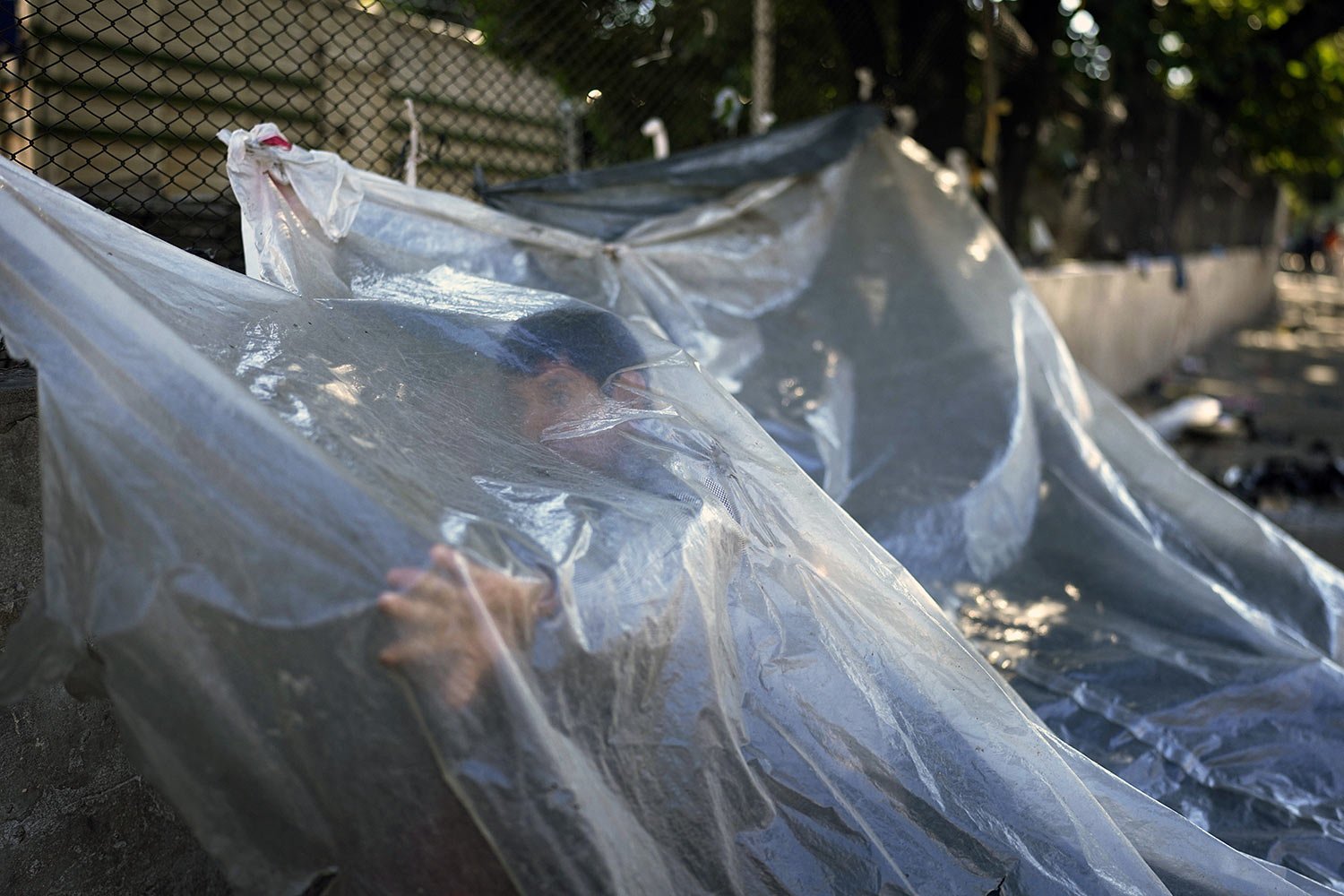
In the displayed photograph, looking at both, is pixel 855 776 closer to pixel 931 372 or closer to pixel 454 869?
pixel 454 869

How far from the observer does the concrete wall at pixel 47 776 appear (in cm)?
188

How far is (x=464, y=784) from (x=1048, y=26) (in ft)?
21.4

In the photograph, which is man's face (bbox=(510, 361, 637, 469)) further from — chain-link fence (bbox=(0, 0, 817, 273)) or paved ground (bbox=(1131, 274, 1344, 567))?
paved ground (bbox=(1131, 274, 1344, 567))

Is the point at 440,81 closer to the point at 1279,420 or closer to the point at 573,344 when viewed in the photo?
the point at 573,344

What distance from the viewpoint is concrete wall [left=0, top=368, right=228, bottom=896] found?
1885mm

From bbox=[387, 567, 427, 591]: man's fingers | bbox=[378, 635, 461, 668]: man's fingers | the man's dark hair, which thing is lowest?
bbox=[378, 635, 461, 668]: man's fingers

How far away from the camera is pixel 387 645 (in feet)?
4.31

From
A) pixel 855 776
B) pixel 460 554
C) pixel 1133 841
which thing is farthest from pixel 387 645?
pixel 1133 841

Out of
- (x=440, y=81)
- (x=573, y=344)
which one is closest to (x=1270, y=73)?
(x=440, y=81)

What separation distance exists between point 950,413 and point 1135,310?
6.40m

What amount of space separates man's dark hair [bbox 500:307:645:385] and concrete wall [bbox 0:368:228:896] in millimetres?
874

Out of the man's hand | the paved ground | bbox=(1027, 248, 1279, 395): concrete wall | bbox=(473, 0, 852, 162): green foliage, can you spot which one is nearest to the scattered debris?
the paved ground

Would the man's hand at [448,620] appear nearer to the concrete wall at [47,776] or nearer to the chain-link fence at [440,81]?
the concrete wall at [47,776]

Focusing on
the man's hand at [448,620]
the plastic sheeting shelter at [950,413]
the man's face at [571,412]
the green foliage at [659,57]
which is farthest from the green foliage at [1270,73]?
the man's hand at [448,620]
